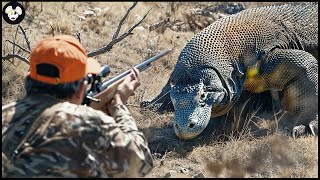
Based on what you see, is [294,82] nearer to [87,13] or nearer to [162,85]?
[162,85]

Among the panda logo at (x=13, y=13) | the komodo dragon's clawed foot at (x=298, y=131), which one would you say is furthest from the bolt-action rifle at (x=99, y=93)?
the panda logo at (x=13, y=13)

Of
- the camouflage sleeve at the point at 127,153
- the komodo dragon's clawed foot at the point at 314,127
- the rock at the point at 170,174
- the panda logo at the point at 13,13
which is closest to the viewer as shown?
the camouflage sleeve at the point at 127,153

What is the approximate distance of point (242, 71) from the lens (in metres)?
7.32

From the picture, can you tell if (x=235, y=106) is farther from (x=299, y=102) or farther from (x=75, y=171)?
(x=75, y=171)

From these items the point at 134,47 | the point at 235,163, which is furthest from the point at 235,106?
the point at 134,47

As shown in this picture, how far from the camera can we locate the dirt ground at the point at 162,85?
6074 millimetres

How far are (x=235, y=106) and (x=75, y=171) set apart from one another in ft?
14.7

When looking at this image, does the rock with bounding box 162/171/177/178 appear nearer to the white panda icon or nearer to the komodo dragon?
the komodo dragon

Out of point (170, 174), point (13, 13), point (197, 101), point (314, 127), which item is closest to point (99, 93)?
point (170, 174)

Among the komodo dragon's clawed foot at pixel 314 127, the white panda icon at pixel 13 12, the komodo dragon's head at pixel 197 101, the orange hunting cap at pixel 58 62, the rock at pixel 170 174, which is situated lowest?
the komodo dragon's clawed foot at pixel 314 127

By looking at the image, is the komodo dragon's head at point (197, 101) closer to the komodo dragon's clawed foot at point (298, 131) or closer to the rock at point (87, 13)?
the komodo dragon's clawed foot at point (298, 131)

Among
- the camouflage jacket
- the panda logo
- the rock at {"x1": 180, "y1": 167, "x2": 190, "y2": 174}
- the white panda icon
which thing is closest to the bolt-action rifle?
the camouflage jacket

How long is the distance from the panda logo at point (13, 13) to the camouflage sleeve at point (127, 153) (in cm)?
567

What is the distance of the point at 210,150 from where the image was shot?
6.57 meters
